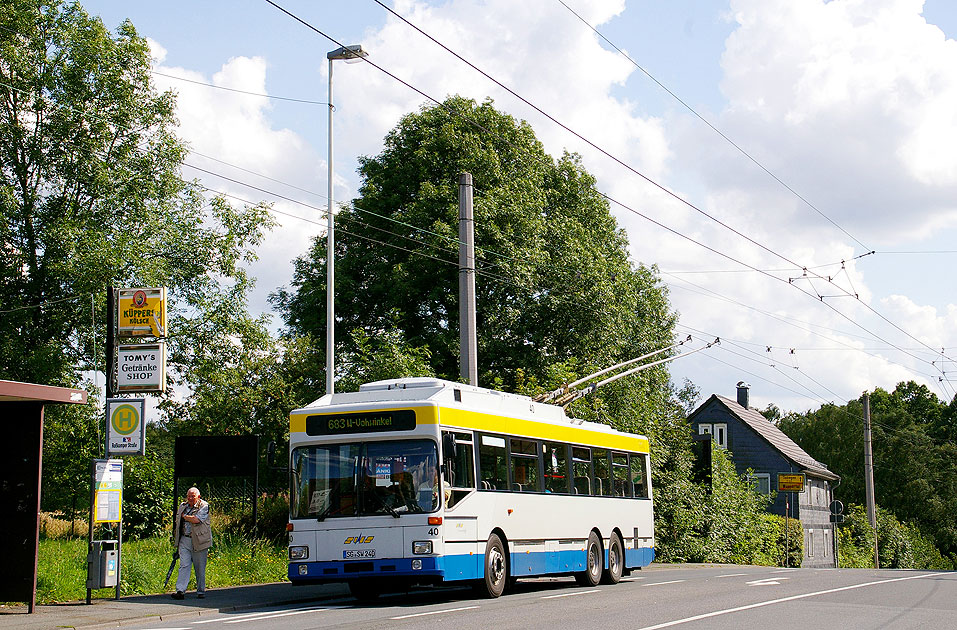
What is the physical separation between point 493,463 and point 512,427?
1.01 metres

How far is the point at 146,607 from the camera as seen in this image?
15.4 m

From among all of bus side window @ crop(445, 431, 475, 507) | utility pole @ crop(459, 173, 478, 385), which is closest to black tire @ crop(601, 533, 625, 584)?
utility pole @ crop(459, 173, 478, 385)

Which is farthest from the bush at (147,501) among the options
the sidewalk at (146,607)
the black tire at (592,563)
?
the black tire at (592,563)

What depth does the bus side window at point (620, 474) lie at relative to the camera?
23.0 m

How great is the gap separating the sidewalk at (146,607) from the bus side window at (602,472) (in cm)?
550

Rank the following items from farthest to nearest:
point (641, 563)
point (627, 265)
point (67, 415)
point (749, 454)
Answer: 1. point (749, 454)
2. point (627, 265)
3. point (67, 415)
4. point (641, 563)

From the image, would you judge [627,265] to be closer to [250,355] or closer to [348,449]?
[250,355]

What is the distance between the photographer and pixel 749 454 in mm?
71188

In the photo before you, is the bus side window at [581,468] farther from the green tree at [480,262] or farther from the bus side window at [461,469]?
the green tree at [480,262]

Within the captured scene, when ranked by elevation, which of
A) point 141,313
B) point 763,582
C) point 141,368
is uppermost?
point 141,313

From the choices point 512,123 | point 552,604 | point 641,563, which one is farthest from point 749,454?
point 552,604

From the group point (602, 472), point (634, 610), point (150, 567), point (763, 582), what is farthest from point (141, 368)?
point (763, 582)

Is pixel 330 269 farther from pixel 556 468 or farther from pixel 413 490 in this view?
pixel 413 490

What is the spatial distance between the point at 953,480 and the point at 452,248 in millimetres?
63936
